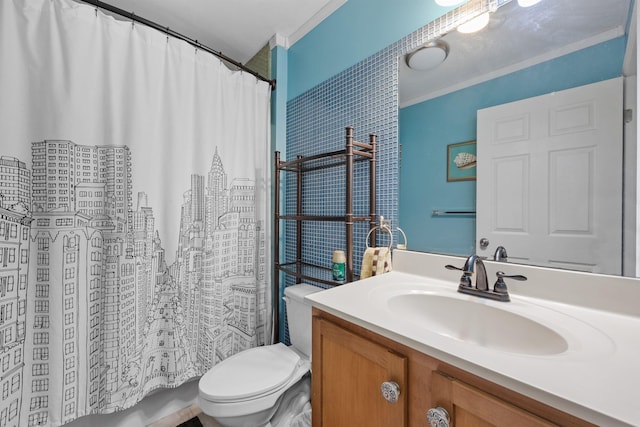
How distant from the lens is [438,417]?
0.51 m

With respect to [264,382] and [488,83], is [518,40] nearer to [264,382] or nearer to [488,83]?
[488,83]

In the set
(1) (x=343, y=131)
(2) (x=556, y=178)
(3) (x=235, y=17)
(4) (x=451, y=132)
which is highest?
(3) (x=235, y=17)

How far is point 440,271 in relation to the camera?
1.02m

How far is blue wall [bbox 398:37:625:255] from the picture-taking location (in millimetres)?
756

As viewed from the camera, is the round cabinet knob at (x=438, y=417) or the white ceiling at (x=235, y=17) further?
the white ceiling at (x=235, y=17)

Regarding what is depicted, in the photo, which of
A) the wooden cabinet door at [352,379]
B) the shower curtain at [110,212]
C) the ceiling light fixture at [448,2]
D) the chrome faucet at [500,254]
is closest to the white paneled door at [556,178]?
the chrome faucet at [500,254]

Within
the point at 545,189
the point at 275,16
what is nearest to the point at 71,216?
the point at 275,16

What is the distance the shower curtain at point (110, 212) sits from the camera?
1.01 m

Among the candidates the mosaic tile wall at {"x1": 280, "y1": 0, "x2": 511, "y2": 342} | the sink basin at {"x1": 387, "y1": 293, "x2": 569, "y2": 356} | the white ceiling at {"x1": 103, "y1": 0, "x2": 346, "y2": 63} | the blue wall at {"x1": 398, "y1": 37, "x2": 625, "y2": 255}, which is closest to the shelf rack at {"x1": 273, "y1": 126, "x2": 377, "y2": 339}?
the mosaic tile wall at {"x1": 280, "y1": 0, "x2": 511, "y2": 342}

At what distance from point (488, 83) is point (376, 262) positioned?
807 millimetres

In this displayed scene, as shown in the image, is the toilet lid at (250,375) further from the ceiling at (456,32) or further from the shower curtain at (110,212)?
the ceiling at (456,32)

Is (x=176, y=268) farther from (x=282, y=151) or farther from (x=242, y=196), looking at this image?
(x=282, y=151)

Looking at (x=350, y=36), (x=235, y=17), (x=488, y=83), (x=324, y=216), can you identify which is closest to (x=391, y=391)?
(x=324, y=216)

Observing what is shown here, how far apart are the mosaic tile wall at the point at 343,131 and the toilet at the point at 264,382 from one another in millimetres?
329
